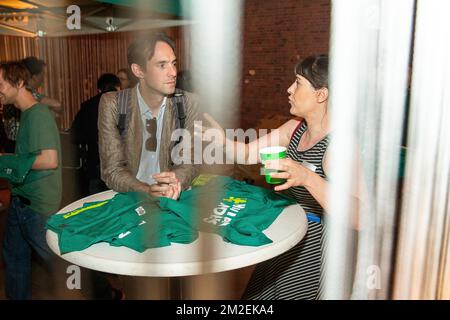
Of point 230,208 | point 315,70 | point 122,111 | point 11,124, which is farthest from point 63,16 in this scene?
point 230,208

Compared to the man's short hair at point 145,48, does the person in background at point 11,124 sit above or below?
below

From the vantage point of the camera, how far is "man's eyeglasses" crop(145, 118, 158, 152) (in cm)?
160

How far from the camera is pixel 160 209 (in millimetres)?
1213

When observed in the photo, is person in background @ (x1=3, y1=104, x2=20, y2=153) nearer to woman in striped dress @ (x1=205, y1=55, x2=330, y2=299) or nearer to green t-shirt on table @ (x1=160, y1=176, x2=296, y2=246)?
green t-shirt on table @ (x1=160, y1=176, x2=296, y2=246)

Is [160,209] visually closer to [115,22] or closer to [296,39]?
[115,22]

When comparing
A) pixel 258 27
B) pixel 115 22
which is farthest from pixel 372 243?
pixel 258 27

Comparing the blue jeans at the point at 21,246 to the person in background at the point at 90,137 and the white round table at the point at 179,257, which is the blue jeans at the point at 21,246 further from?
the white round table at the point at 179,257

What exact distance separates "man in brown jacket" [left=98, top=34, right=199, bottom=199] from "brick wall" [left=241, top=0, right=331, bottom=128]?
375 centimetres

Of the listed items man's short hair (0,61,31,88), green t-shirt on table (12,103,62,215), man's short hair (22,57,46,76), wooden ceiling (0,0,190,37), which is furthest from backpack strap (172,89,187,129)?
wooden ceiling (0,0,190,37)

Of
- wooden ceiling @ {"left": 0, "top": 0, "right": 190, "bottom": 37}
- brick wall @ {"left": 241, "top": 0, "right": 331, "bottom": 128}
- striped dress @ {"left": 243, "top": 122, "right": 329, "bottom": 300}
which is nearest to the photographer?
striped dress @ {"left": 243, "top": 122, "right": 329, "bottom": 300}

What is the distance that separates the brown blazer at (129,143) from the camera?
1.51m

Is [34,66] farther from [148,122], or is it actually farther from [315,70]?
[315,70]

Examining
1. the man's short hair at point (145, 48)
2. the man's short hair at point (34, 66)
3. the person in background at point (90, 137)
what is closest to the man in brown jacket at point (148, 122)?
the man's short hair at point (145, 48)
